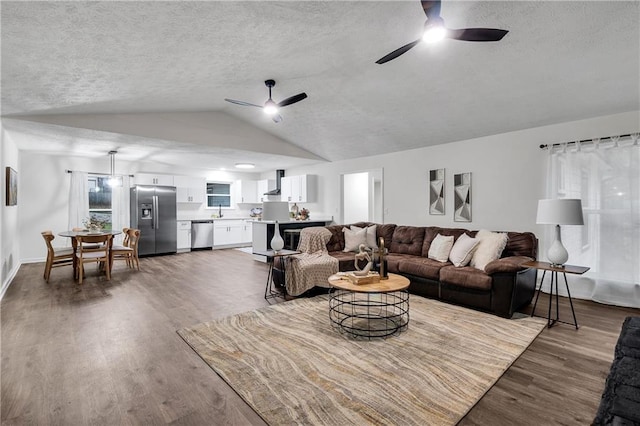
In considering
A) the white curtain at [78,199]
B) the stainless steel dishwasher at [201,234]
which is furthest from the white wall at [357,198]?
the white curtain at [78,199]

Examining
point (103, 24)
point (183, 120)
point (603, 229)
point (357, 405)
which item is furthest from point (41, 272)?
point (603, 229)

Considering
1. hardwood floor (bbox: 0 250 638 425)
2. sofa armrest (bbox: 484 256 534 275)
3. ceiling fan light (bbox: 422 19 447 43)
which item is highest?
ceiling fan light (bbox: 422 19 447 43)

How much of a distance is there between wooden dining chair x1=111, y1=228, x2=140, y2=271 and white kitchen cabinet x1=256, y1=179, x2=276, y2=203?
3.94 m

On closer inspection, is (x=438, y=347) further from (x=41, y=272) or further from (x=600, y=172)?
(x=41, y=272)

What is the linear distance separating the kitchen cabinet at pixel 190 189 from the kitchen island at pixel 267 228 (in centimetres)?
259

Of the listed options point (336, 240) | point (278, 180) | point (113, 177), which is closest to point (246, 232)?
point (278, 180)

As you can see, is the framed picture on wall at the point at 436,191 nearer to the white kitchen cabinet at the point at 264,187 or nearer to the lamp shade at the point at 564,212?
the lamp shade at the point at 564,212

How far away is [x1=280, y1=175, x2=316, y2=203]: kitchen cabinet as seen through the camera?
307 inches

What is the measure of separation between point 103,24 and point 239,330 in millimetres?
2896

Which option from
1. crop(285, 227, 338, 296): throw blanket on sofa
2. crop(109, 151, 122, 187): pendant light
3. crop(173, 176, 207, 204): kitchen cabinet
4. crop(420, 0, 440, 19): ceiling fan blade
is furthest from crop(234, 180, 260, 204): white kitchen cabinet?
crop(420, 0, 440, 19): ceiling fan blade

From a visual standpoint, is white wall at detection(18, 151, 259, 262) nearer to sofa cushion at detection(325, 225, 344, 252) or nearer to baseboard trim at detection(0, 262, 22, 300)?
baseboard trim at detection(0, 262, 22, 300)

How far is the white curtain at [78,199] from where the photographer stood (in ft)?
22.6

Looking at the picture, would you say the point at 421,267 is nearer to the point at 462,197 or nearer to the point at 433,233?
the point at 433,233

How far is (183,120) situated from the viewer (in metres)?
5.29
